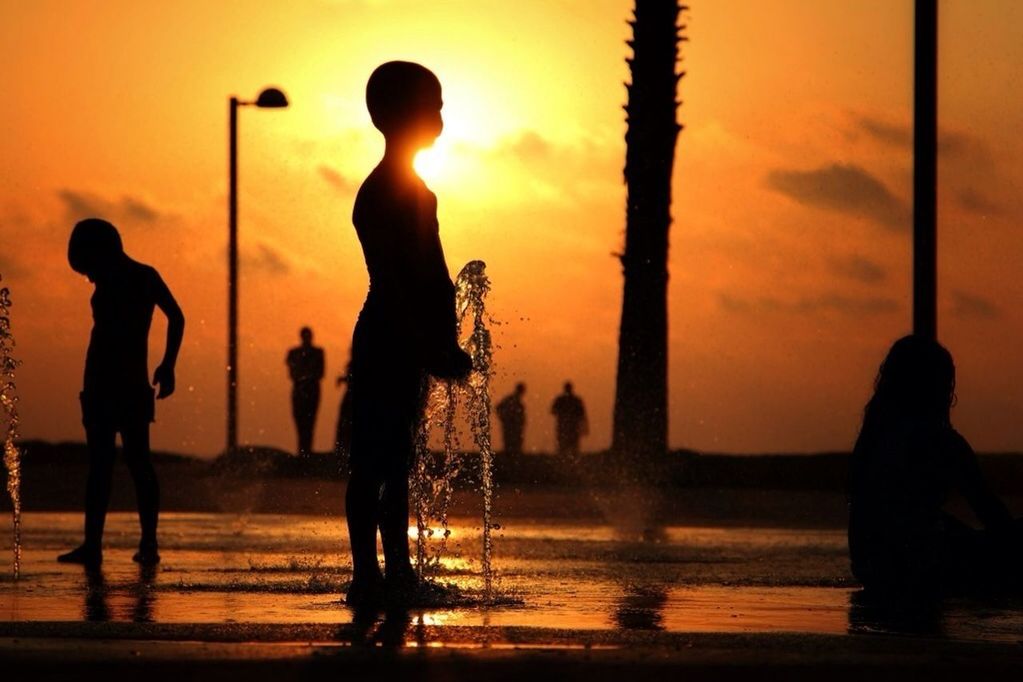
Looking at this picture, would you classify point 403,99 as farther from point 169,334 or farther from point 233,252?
point 233,252

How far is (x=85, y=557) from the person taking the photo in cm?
1268

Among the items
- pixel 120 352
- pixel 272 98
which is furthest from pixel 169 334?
pixel 272 98

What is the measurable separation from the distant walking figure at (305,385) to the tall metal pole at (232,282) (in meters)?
1.30

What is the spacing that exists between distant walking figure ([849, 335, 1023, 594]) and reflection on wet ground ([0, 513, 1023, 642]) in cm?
17

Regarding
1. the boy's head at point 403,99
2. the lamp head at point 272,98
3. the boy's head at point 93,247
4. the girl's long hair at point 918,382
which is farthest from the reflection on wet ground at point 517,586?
the lamp head at point 272,98

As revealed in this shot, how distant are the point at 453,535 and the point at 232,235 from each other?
19017 mm

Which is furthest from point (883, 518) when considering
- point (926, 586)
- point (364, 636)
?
point (364, 636)

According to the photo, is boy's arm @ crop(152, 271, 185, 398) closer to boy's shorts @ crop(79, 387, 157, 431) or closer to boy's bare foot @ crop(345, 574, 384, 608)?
boy's shorts @ crop(79, 387, 157, 431)

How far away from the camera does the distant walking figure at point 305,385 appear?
34.9m

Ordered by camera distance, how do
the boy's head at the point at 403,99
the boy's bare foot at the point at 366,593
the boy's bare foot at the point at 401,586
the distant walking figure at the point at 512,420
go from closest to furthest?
the boy's bare foot at the point at 366,593
the boy's bare foot at the point at 401,586
the boy's head at the point at 403,99
the distant walking figure at the point at 512,420

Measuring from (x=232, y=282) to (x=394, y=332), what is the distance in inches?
986

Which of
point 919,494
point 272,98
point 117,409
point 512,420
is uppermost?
point 272,98

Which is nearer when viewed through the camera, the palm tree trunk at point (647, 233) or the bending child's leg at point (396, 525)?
the bending child's leg at point (396, 525)

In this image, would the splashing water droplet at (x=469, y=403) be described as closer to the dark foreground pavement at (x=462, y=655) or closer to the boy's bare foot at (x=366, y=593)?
the boy's bare foot at (x=366, y=593)
